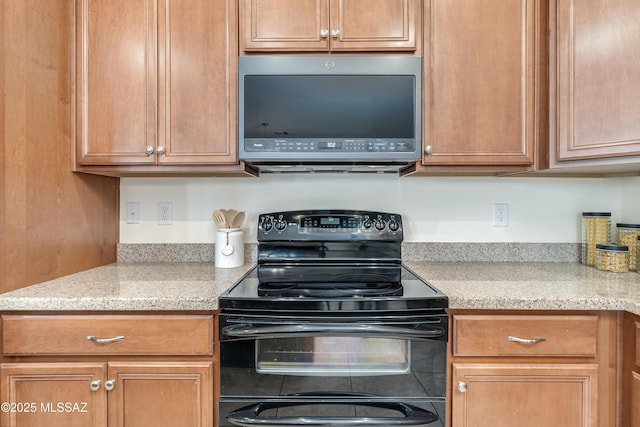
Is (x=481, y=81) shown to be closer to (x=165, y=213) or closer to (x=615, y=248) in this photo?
(x=615, y=248)

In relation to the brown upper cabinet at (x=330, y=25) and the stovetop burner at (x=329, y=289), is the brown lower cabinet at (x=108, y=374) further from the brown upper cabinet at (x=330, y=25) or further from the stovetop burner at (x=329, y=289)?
the brown upper cabinet at (x=330, y=25)

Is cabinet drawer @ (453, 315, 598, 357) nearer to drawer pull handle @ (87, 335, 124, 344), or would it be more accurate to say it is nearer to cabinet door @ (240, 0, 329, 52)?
drawer pull handle @ (87, 335, 124, 344)

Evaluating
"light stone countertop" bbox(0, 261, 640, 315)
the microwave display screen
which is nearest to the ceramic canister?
"light stone countertop" bbox(0, 261, 640, 315)

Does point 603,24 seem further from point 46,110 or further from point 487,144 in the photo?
point 46,110

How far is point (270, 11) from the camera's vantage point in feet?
4.83

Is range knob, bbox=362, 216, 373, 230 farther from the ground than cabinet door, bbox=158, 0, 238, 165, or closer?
closer

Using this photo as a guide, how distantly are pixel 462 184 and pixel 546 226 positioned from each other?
1.52 ft

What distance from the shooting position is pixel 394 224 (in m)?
1.75

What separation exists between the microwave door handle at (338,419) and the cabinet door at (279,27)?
1.32 metres

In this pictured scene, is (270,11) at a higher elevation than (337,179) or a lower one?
higher

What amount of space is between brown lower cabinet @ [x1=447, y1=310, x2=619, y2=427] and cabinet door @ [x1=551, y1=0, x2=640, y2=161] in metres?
0.62

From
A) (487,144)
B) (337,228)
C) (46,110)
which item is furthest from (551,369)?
(46,110)

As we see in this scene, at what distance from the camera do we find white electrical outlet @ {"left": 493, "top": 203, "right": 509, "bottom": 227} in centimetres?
183

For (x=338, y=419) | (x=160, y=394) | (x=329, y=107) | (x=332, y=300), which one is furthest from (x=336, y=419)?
(x=329, y=107)
